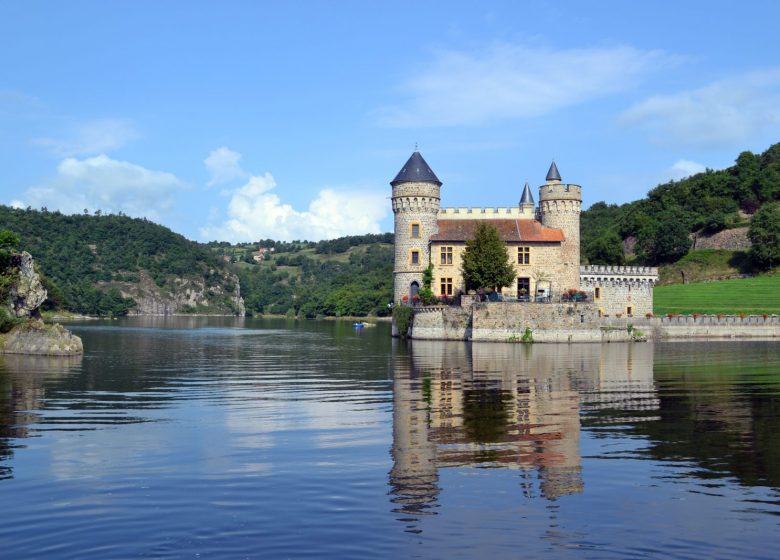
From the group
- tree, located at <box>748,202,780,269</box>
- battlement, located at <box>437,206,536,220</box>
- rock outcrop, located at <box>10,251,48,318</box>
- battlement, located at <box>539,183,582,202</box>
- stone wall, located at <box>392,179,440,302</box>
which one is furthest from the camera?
tree, located at <box>748,202,780,269</box>

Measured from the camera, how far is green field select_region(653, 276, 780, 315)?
71875mm

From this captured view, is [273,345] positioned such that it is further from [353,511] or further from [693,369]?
[353,511]

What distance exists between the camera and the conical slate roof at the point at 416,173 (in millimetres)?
60312

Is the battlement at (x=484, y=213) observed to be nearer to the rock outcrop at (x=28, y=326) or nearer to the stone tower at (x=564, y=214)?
the stone tower at (x=564, y=214)

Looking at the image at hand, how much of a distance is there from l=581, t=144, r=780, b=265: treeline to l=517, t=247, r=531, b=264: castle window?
139 feet

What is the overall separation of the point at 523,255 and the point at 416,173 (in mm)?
9899

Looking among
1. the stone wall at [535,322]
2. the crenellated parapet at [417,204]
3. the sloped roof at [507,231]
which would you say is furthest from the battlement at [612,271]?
the crenellated parapet at [417,204]

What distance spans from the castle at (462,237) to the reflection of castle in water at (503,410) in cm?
1988

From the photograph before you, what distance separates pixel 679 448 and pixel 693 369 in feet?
60.5

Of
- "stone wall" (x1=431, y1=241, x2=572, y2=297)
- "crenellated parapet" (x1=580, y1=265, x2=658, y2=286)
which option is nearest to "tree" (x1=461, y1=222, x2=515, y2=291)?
"stone wall" (x1=431, y1=241, x2=572, y2=297)

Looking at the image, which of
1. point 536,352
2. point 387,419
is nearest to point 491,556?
point 387,419

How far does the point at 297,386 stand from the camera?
27328mm

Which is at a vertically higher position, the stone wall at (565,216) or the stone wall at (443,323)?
the stone wall at (565,216)

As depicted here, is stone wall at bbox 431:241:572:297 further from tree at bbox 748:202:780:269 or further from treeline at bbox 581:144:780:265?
tree at bbox 748:202:780:269
